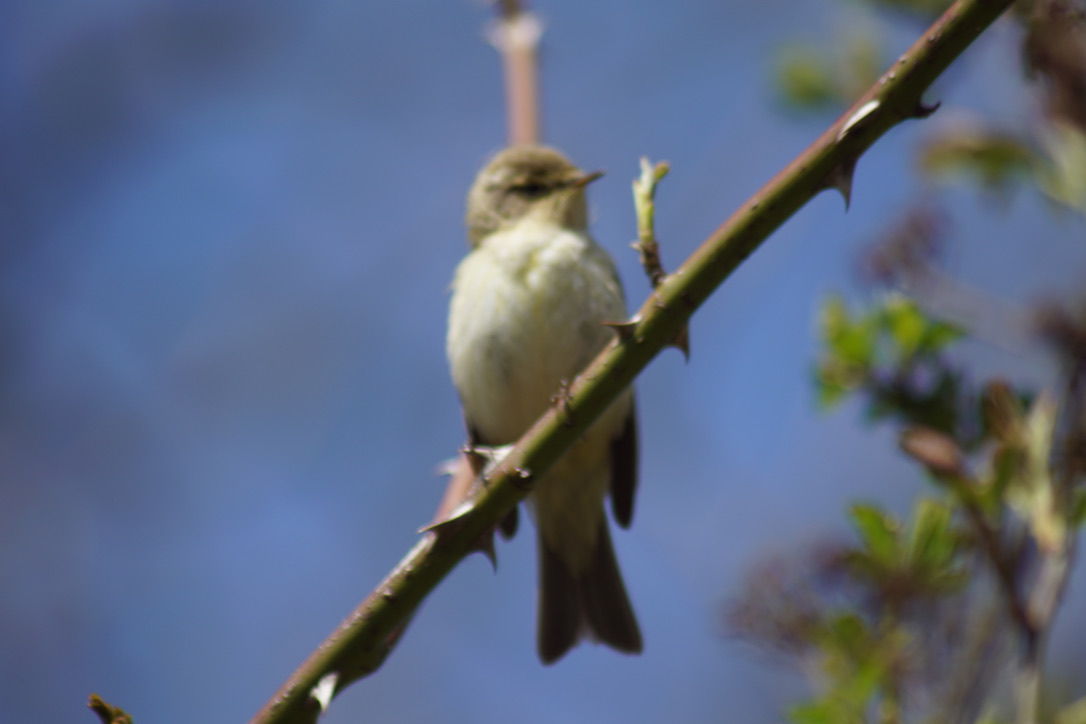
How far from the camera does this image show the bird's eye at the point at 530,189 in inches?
152

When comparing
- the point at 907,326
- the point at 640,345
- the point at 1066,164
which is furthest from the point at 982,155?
the point at 640,345

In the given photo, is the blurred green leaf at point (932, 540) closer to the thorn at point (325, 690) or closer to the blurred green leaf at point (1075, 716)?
the blurred green leaf at point (1075, 716)

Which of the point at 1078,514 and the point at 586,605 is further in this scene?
the point at 586,605

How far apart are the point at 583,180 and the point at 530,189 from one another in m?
0.30

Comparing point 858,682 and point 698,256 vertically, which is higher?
point 698,256

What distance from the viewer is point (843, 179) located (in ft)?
4.33

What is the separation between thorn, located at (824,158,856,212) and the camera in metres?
1.31

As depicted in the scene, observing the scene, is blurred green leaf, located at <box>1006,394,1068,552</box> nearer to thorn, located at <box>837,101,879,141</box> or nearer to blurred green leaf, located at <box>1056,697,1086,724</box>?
blurred green leaf, located at <box>1056,697,1086,724</box>

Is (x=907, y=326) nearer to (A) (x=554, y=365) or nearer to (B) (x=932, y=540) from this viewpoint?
(B) (x=932, y=540)

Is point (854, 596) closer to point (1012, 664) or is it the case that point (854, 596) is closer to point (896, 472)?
point (1012, 664)

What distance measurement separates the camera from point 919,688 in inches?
70.5

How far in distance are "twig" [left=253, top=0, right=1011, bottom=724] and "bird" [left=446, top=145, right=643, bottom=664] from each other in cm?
166

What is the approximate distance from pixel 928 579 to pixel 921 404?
0.43m

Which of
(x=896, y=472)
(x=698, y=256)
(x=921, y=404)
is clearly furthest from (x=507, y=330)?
(x=896, y=472)
